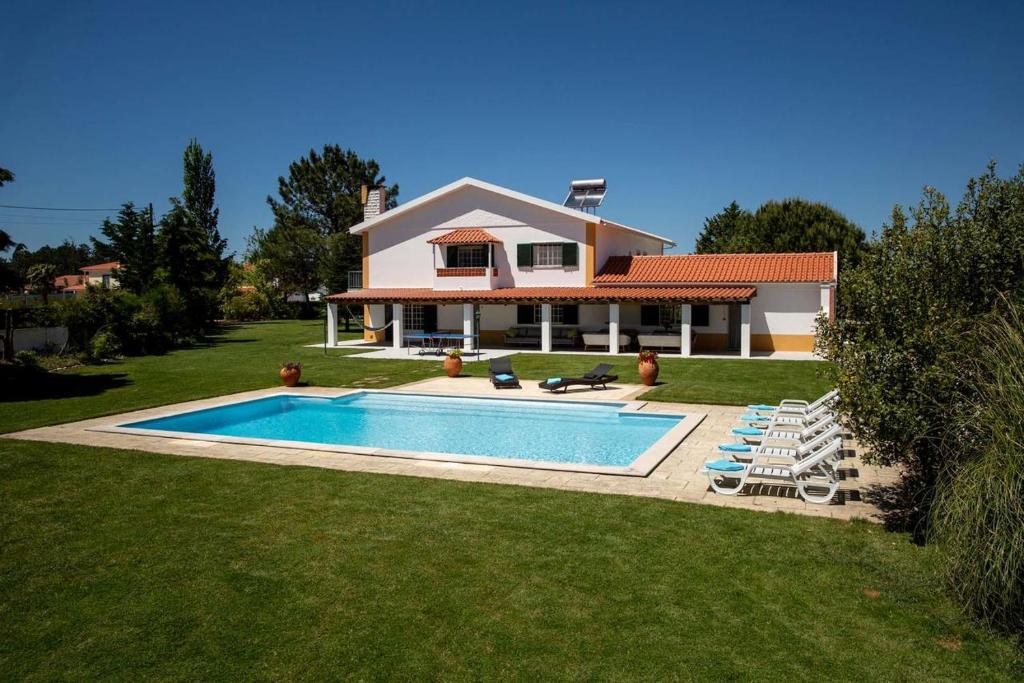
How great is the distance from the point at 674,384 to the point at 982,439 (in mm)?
14220

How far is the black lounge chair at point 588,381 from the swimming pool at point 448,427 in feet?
5.25

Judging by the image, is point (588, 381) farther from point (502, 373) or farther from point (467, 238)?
point (467, 238)

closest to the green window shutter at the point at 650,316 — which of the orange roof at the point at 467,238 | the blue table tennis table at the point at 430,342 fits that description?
the orange roof at the point at 467,238

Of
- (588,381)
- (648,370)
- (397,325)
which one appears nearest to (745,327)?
(648,370)

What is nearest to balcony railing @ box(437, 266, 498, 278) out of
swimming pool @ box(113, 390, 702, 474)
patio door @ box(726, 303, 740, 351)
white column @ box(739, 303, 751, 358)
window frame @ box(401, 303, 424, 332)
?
window frame @ box(401, 303, 424, 332)

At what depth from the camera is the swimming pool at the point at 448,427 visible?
12.6 m

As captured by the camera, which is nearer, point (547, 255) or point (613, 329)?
point (613, 329)

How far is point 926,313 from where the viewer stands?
→ 6.94m

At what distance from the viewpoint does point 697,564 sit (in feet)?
22.0

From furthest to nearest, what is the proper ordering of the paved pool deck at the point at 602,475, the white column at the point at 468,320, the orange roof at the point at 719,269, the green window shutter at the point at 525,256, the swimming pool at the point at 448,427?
the green window shutter at the point at 525,256
the white column at the point at 468,320
the orange roof at the point at 719,269
the swimming pool at the point at 448,427
the paved pool deck at the point at 602,475

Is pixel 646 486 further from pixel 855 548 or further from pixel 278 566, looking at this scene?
pixel 278 566

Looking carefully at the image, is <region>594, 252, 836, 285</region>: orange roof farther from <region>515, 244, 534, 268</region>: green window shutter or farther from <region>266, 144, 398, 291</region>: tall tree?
<region>266, 144, 398, 291</region>: tall tree

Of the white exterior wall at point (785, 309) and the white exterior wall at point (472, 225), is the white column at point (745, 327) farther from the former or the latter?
the white exterior wall at point (472, 225)

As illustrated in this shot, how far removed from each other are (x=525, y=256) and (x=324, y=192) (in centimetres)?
3401
